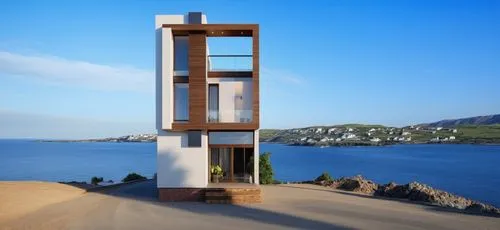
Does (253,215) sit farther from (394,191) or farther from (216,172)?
(394,191)

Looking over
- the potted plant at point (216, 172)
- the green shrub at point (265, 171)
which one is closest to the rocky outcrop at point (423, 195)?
the green shrub at point (265, 171)

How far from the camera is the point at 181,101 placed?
66.7 feet

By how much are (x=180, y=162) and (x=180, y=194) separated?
1365mm

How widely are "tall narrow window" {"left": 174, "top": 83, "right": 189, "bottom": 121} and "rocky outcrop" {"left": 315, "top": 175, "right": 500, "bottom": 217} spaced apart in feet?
32.9

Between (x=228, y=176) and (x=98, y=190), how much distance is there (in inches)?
293

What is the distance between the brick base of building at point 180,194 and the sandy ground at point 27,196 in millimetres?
4460

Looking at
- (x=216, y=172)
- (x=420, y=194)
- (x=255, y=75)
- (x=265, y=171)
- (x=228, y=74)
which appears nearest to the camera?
(x=255, y=75)

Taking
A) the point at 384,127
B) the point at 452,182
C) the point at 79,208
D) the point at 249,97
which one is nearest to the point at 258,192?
the point at 249,97

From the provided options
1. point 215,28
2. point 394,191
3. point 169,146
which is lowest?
point 394,191

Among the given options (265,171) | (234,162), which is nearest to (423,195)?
(234,162)

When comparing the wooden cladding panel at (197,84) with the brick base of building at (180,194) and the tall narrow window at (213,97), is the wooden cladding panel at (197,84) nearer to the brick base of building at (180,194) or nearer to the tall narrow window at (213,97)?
the tall narrow window at (213,97)

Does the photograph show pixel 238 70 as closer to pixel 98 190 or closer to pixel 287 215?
pixel 287 215

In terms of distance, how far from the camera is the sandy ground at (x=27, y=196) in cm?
1664

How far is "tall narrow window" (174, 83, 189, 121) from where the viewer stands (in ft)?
66.5
